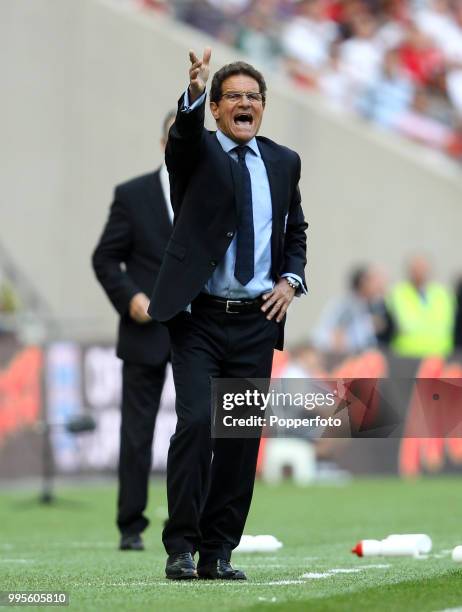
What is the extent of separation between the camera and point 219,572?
7117mm

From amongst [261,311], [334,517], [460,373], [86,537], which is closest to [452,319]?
[460,373]

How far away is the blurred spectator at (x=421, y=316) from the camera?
17641mm

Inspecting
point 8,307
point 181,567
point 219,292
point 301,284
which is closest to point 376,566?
point 181,567

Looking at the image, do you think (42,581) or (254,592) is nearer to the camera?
(254,592)

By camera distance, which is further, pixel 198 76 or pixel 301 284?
pixel 301 284

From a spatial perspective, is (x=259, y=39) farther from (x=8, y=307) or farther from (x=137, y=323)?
(x=137, y=323)

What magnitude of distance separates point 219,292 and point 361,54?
15.5 m

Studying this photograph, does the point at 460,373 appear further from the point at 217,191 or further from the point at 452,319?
the point at 217,191

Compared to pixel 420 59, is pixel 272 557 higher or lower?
lower

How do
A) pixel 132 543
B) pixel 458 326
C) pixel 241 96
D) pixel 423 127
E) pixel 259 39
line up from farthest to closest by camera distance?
pixel 423 127
pixel 259 39
pixel 458 326
pixel 132 543
pixel 241 96

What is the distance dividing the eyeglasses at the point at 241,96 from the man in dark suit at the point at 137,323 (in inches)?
92.2

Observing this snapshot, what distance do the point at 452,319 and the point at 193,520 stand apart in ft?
37.6

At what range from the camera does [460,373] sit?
17859 mm

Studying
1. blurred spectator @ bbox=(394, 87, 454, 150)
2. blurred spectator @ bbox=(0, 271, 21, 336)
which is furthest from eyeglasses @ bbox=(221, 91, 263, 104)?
blurred spectator @ bbox=(394, 87, 454, 150)
